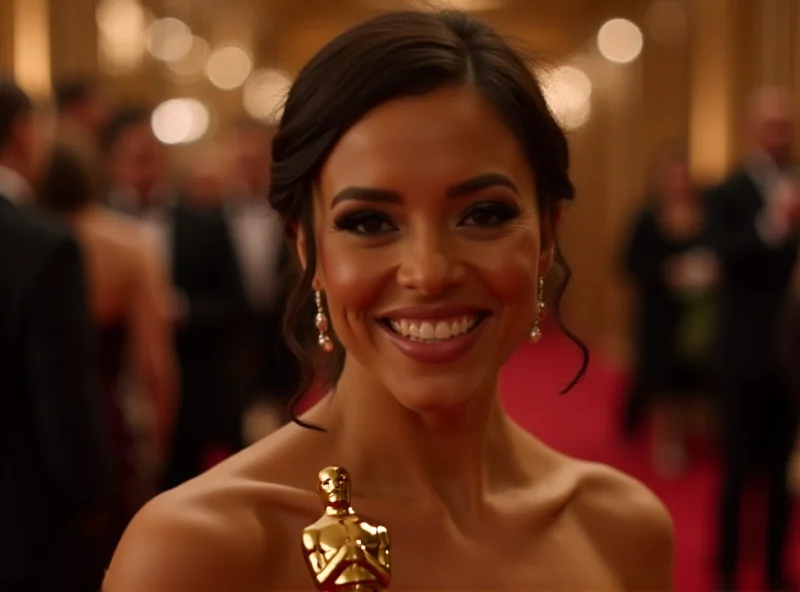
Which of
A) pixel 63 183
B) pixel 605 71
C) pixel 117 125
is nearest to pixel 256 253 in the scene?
pixel 117 125

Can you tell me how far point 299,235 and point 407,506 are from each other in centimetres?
31

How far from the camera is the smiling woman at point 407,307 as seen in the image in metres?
1.30

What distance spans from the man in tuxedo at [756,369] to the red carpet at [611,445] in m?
0.13

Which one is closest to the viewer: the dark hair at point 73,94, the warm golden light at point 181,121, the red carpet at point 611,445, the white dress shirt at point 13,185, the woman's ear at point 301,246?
the woman's ear at point 301,246

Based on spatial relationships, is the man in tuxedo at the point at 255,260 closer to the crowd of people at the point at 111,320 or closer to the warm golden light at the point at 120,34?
the crowd of people at the point at 111,320

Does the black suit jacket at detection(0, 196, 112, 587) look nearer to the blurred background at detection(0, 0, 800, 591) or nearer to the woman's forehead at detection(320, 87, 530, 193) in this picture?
the blurred background at detection(0, 0, 800, 591)

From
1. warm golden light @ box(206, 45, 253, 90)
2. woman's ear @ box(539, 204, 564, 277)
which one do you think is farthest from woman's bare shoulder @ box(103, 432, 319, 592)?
warm golden light @ box(206, 45, 253, 90)

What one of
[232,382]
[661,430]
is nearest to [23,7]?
[232,382]

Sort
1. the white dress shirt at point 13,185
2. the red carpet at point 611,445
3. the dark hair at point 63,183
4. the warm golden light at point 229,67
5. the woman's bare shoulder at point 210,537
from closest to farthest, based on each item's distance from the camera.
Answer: the woman's bare shoulder at point 210,537
the white dress shirt at point 13,185
the dark hair at point 63,183
the red carpet at point 611,445
the warm golden light at point 229,67

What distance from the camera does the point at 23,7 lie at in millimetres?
6488

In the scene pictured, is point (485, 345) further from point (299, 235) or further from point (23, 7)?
point (23, 7)

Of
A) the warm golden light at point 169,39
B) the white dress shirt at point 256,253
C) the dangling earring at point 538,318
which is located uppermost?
the warm golden light at point 169,39

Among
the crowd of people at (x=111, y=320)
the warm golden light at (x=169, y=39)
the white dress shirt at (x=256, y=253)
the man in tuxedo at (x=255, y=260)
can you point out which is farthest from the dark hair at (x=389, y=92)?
the warm golden light at (x=169, y=39)

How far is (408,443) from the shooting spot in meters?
1.46
